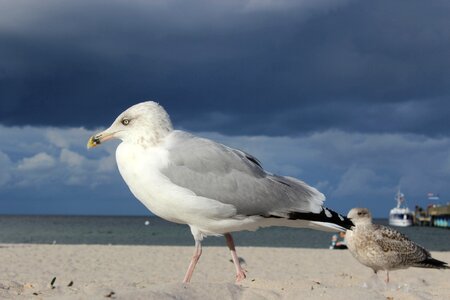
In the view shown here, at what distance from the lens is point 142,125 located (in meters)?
6.54

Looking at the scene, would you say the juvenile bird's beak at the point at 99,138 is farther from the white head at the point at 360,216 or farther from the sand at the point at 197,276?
the white head at the point at 360,216

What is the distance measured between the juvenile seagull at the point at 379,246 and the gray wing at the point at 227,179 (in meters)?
2.61

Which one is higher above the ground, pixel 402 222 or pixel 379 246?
pixel 402 222

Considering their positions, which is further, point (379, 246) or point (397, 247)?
point (397, 247)

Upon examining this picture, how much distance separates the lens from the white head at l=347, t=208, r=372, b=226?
9.47 m

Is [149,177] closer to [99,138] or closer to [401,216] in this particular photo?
[99,138]

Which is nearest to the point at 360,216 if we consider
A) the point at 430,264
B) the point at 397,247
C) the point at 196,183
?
the point at 397,247

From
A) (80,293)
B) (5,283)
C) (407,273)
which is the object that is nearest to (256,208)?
(80,293)

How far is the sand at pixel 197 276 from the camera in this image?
6.04 metres

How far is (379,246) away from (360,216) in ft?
1.98

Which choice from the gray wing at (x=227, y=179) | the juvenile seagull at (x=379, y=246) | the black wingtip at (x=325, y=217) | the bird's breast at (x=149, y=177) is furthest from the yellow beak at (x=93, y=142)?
the juvenile seagull at (x=379, y=246)

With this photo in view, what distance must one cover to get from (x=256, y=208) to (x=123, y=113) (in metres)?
1.75

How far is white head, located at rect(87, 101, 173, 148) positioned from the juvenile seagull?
12.8 ft

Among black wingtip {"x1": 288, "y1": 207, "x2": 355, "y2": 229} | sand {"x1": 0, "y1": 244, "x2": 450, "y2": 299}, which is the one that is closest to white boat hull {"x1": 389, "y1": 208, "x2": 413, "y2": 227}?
sand {"x1": 0, "y1": 244, "x2": 450, "y2": 299}
